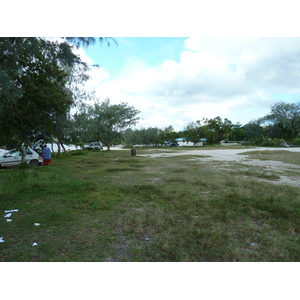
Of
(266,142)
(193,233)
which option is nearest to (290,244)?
(193,233)

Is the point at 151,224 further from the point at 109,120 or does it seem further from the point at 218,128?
the point at 218,128

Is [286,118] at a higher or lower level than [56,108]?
higher

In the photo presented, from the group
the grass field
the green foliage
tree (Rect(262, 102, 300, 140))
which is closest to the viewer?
the grass field

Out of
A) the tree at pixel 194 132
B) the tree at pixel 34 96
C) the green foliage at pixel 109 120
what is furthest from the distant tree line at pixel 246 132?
the tree at pixel 34 96

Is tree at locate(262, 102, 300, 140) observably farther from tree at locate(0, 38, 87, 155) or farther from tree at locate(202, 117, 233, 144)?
tree at locate(0, 38, 87, 155)

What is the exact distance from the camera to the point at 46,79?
384 inches

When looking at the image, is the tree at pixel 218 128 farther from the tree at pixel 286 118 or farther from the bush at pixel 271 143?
the bush at pixel 271 143

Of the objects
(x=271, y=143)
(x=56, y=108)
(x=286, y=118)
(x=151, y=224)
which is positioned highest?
(x=286, y=118)

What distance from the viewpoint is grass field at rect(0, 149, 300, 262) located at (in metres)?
2.98

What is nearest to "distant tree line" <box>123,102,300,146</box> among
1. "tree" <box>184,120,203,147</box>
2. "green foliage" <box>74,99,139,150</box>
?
"tree" <box>184,120,203,147</box>

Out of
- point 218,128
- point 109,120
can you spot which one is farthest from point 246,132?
point 109,120

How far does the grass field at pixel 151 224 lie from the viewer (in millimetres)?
2982

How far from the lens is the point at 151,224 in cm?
406

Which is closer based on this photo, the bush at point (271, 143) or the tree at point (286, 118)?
the bush at point (271, 143)
